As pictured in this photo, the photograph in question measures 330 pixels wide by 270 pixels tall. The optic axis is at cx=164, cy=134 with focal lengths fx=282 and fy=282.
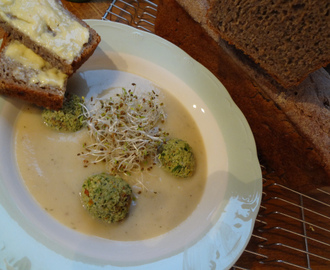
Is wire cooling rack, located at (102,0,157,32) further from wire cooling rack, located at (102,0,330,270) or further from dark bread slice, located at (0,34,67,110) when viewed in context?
wire cooling rack, located at (102,0,330,270)

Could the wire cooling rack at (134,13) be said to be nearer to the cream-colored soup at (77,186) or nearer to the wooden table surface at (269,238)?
the wooden table surface at (269,238)

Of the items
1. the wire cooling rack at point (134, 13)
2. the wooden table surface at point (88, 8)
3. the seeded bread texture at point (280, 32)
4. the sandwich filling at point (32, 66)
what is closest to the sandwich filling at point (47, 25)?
the sandwich filling at point (32, 66)

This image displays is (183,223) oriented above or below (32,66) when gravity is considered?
below

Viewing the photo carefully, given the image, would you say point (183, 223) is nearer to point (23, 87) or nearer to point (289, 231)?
point (289, 231)

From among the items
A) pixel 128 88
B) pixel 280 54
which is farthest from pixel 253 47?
pixel 128 88

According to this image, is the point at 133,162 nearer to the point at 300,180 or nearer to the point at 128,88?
the point at 128,88

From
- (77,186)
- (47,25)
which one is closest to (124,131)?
(77,186)

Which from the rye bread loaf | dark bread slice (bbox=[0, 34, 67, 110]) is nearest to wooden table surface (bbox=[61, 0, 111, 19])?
the rye bread loaf
